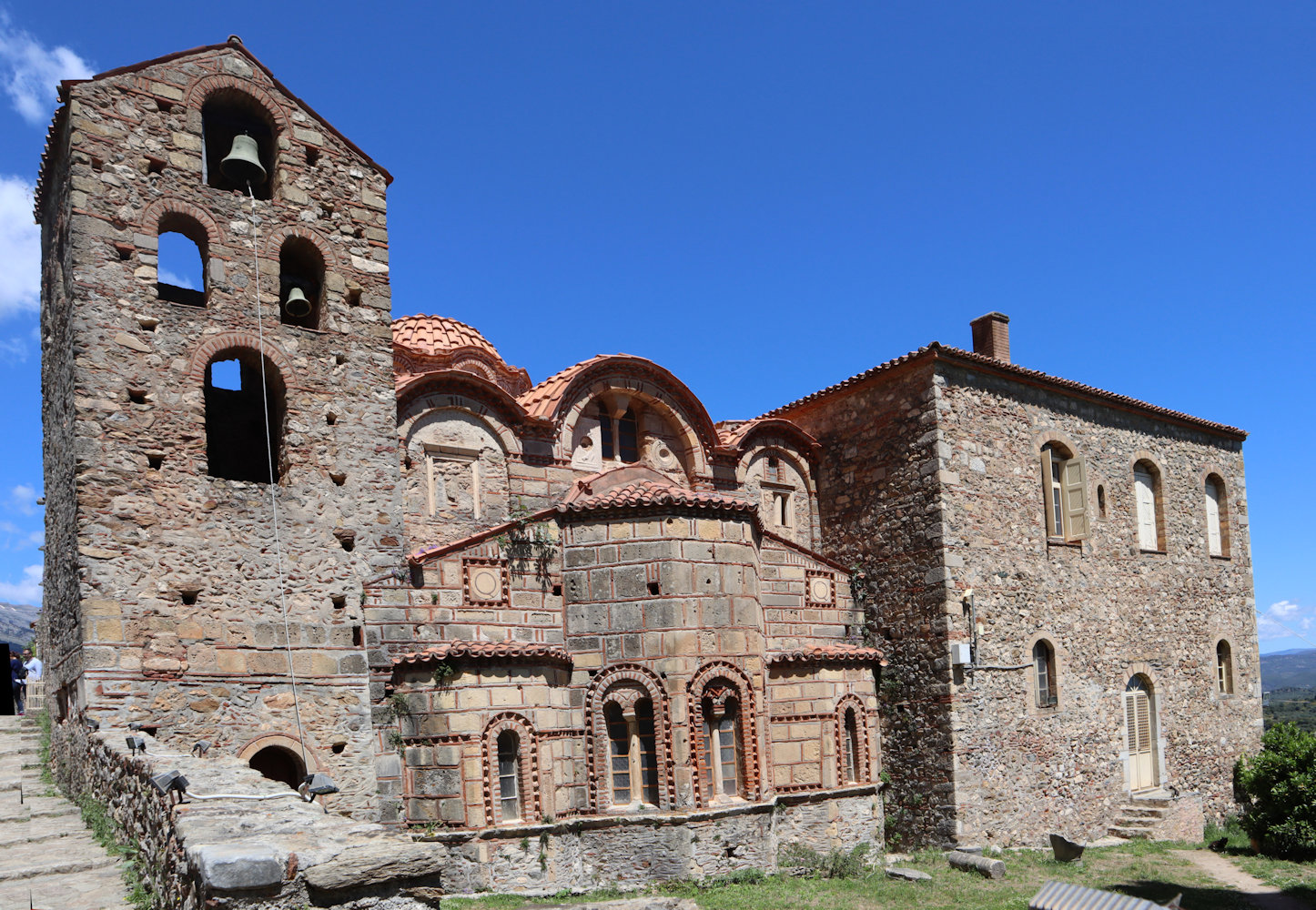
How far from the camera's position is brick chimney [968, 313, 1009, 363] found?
61.8 ft

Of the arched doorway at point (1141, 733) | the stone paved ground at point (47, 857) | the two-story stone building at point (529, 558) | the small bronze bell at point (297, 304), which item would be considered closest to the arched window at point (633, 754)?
the two-story stone building at point (529, 558)

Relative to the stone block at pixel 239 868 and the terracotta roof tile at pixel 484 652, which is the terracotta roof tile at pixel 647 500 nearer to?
the terracotta roof tile at pixel 484 652

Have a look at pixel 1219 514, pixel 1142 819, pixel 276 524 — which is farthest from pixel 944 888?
pixel 1219 514

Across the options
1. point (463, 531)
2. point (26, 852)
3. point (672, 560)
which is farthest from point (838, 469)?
point (26, 852)

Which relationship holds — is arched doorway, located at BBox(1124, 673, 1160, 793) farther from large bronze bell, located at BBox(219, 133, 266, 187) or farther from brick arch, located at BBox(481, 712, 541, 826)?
large bronze bell, located at BBox(219, 133, 266, 187)

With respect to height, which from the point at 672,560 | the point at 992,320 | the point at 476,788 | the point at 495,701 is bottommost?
the point at 476,788

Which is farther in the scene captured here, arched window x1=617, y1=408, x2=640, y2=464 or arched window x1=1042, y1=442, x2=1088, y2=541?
arched window x1=1042, y1=442, x2=1088, y2=541

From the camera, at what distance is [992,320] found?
18906 millimetres

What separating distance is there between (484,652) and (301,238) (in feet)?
19.0

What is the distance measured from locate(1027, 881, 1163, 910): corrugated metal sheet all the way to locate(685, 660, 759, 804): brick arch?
18.3 feet

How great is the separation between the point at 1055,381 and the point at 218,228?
13760 millimetres

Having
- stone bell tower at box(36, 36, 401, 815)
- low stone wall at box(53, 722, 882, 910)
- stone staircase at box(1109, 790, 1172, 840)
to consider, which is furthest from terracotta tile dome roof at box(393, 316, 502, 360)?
stone staircase at box(1109, 790, 1172, 840)

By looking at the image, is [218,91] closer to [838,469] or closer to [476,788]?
[476,788]

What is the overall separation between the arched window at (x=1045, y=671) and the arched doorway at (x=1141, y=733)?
220 cm
